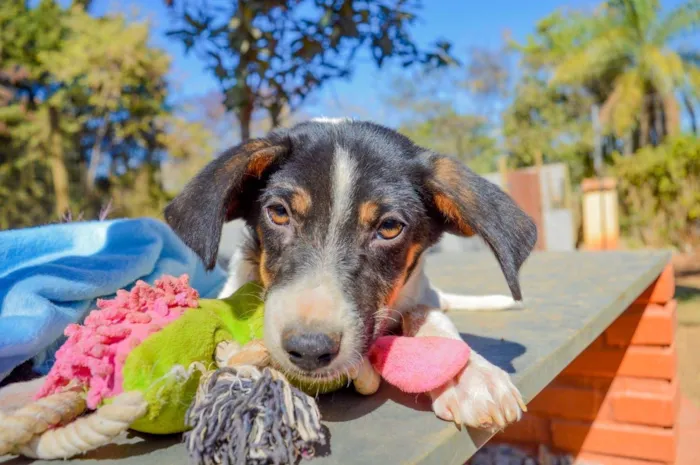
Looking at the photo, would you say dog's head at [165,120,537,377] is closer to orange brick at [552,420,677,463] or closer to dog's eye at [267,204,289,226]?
dog's eye at [267,204,289,226]

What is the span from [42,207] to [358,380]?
2362 cm

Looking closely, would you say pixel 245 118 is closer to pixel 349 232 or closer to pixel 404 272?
pixel 404 272

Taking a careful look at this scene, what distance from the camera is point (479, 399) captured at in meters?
1.58

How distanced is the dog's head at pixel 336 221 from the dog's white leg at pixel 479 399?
0.28 meters

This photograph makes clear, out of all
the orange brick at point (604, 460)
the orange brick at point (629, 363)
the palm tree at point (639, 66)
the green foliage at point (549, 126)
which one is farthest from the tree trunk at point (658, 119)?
the orange brick at point (604, 460)

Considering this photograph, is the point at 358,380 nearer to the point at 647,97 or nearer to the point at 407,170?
the point at 407,170

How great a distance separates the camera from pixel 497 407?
159cm

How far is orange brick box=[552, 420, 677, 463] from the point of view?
370 centimetres

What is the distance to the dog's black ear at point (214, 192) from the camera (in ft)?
6.28

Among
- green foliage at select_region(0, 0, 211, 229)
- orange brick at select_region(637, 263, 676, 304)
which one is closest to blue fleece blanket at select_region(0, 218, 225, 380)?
orange brick at select_region(637, 263, 676, 304)

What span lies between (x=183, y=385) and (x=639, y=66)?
77.7 feet

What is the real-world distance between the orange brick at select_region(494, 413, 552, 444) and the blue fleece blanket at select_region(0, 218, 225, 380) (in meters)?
2.40

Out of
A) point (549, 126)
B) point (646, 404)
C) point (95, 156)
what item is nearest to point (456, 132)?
point (549, 126)

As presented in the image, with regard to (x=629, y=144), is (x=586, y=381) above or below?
below
